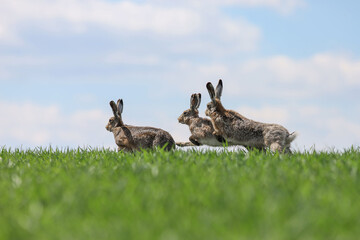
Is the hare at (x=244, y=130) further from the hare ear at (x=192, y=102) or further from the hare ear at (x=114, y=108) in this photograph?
the hare ear at (x=114, y=108)

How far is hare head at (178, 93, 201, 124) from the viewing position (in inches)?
467

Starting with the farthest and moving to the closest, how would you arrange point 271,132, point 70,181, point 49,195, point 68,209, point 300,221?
point 271,132, point 70,181, point 49,195, point 68,209, point 300,221

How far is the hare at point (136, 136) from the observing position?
1103cm

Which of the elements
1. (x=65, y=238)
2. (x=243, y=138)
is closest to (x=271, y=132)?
(x=243, y=138)

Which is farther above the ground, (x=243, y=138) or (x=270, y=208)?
(x=243, y=138)

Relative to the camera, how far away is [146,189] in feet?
16.5

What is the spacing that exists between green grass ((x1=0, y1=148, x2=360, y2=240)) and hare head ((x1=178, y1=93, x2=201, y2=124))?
4.98 meters

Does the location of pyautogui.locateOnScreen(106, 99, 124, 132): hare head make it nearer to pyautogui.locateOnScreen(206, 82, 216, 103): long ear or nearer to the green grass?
pyautogui.locateOnScreen(206, 82, 216, 103): long ear

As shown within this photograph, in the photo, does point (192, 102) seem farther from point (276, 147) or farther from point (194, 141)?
point (276, 147)

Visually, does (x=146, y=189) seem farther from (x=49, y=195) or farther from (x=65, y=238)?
(x=65, y=238)

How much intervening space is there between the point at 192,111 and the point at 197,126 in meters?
0.61

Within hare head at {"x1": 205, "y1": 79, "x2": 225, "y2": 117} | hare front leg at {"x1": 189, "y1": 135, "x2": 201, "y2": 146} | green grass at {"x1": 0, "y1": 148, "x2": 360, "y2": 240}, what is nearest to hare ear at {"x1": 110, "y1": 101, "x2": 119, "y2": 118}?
hare front leg at {"x1": 189, "y1": 135, "x2": 201, "y2": 146}

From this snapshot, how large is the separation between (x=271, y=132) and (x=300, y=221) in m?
5.82

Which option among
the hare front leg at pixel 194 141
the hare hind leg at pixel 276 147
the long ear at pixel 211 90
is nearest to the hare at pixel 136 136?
the hare front leg at pixel 194 141
